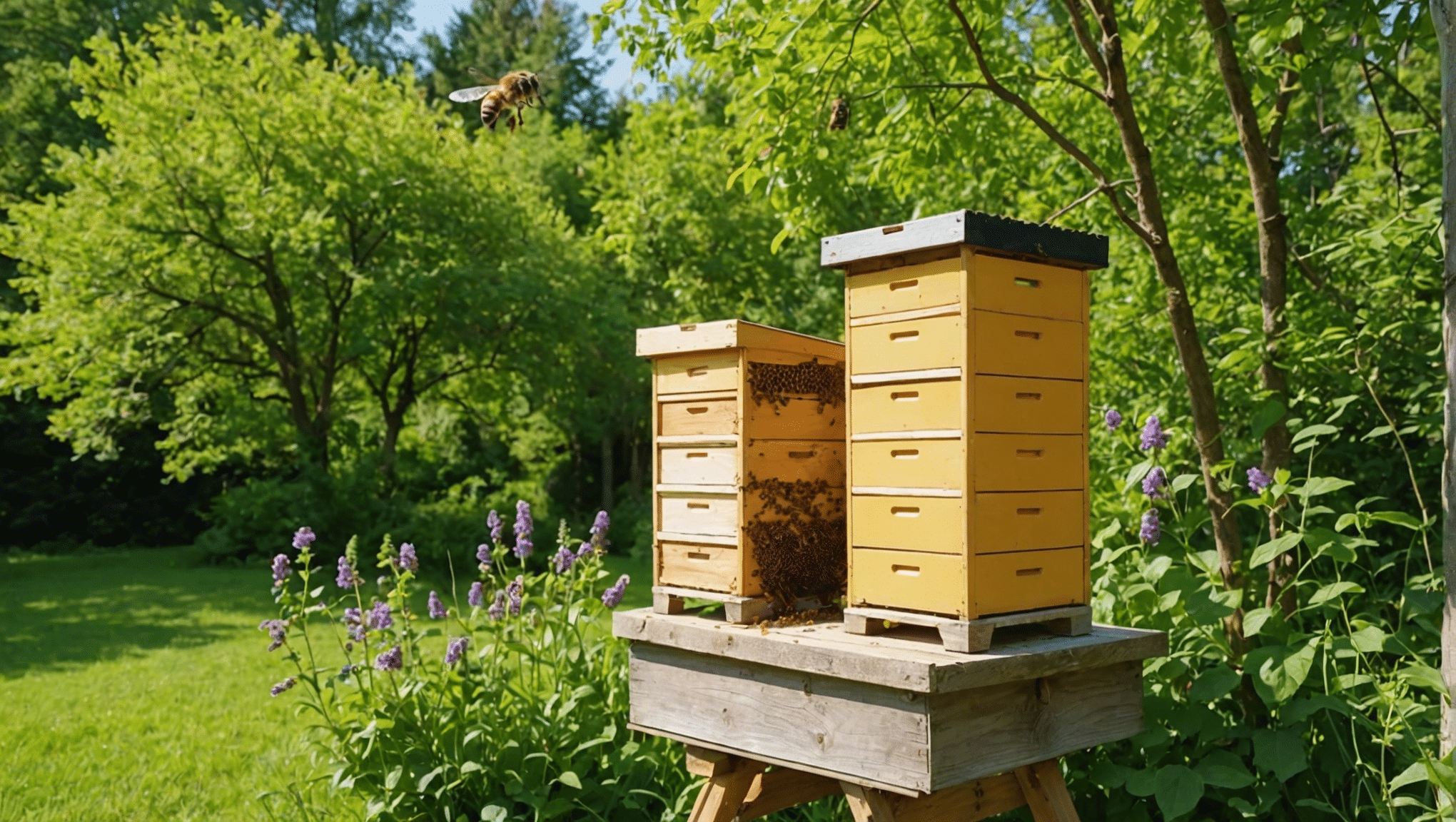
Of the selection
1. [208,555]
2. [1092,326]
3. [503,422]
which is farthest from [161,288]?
[1092,326]

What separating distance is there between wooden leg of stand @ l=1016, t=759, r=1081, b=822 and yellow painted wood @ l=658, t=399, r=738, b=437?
1.11 m

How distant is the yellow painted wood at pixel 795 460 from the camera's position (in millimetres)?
2877

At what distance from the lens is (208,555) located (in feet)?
51.1

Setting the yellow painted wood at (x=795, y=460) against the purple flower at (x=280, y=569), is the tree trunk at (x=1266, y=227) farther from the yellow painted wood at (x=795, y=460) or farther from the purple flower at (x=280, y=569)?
the purple flower at (x=280, y=569)

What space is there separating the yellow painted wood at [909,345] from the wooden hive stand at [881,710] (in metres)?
0.63

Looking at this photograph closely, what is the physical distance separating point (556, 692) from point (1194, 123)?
5011 millimetres

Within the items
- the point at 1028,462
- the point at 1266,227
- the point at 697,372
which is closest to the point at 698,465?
the point at 697,372

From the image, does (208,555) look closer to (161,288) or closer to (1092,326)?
(161,288)

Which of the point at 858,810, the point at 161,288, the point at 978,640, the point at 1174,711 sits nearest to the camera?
the point at 978,640

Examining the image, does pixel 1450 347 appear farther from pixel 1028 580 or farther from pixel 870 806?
pixel 870 806

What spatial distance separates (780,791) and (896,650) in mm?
843

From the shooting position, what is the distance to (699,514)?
2994mm

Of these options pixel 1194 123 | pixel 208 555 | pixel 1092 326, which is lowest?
pixel 208 555

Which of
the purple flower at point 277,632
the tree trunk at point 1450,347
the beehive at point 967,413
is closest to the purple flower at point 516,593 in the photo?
the purple flower at point 277,632
